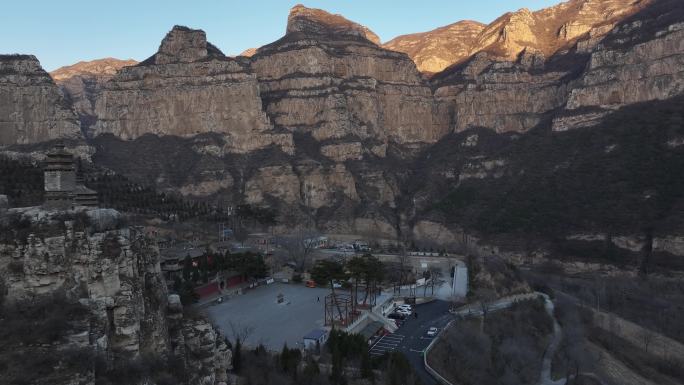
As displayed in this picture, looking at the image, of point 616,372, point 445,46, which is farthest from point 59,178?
point 445,46

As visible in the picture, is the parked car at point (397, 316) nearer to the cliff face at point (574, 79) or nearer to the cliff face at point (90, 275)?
the cliff face at point (90, 275)

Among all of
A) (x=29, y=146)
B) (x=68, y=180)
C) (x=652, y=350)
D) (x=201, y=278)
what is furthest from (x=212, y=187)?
(x=68, y=180)

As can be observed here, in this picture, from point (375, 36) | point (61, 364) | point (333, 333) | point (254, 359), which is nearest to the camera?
point (61, 364)

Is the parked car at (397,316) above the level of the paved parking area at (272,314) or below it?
below

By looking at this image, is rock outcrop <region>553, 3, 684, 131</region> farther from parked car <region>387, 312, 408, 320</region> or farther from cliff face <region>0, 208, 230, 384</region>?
cliff face <region>0, 208, 230, 384</region>

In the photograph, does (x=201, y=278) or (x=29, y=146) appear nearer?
(x=201, y=278)

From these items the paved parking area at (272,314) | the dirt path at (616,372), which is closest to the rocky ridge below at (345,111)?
the paved parking area at (272,314)

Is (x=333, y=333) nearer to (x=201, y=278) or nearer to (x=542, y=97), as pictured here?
(x=201, y=278)
